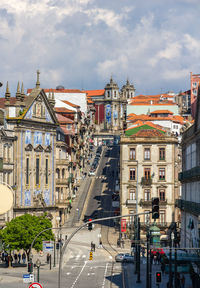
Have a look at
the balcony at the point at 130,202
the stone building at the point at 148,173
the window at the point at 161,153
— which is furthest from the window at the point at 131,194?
the window at the point at 161,153

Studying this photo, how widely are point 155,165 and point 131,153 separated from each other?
170 inches

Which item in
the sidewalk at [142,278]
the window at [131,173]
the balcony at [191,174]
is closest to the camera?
the sidewalk at [142,278]

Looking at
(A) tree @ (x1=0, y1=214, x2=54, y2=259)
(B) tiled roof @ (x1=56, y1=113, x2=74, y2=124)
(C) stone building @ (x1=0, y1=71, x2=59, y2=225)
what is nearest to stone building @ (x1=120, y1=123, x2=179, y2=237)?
(C) stone building @ (x1=0, y1=71, x2=59, y2=225)

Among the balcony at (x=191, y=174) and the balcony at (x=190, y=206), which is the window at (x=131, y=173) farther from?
the balcony at (x=191, y=174)

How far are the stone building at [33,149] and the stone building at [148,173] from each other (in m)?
11.6

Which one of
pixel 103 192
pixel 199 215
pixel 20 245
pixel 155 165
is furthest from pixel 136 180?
pixel 199 215

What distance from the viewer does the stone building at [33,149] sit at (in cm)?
10650

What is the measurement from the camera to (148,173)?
117 meters

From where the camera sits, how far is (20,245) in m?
81.7

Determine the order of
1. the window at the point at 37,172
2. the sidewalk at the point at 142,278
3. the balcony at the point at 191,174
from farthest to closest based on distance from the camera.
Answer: the window at the point at 37,172, the balcony at the point at 191,174, the sidewalk at the point at 142,278

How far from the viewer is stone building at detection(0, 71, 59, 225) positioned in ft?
349

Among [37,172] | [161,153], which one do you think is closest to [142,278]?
[37,172]

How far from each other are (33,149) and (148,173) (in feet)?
64.9

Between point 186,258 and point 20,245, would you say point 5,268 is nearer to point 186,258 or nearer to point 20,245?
point 20,245
